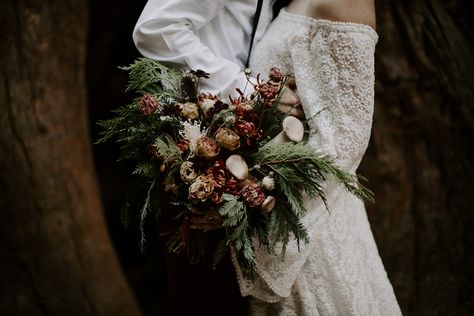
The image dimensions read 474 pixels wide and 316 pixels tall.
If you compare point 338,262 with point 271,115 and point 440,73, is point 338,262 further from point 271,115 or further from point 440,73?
point 440,73

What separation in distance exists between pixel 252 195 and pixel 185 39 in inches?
19.8

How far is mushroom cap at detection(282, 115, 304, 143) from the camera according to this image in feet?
3.87

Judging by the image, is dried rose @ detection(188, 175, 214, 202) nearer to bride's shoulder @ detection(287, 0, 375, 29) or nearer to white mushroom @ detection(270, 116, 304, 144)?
white mushroom @ detection(270, 116, 304, 144)

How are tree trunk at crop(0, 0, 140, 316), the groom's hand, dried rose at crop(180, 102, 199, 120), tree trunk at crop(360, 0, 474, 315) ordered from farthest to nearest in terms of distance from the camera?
tree trunk at crop(360, 0, 474, 315) → tree trunk at crop(0, 0, 140, 316) → the groom's hand → dried rose at crop(180, 102, 199, 120)

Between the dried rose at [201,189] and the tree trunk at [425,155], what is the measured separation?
1.38 metres

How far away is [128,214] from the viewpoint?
129cm

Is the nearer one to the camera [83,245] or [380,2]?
[83,245]

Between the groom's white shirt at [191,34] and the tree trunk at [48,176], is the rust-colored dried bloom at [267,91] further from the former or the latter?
the tree trunk at [48,176]

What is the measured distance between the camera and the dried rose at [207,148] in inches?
42.4

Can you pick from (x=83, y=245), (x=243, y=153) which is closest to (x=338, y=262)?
(x=243, y=153)

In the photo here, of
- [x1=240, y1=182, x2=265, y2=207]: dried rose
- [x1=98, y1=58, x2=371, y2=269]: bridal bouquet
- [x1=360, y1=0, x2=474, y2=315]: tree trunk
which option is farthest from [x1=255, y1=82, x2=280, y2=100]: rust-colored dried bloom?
[x1=360, y1=0, x2=474, y2=315]: tree trunk

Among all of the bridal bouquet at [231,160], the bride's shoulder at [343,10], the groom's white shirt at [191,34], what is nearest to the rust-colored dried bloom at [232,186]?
the bridal bouquet at [231,160]

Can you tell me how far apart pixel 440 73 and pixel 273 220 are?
58.5 inches

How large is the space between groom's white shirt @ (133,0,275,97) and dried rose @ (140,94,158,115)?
194 millimetres
